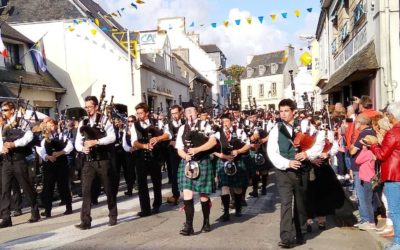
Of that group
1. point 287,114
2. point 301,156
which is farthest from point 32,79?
point 301,156

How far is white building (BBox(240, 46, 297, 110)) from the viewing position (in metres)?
66.2

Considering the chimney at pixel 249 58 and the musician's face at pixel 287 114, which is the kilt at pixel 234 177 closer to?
the musician's face at pixel 287 114

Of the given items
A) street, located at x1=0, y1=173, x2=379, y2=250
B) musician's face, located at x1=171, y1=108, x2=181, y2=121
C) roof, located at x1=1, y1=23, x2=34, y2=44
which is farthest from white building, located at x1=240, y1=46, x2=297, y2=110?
street, located at x1=0, y1=173, x2=379, y2=250

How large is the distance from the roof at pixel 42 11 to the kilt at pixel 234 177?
1957 cm

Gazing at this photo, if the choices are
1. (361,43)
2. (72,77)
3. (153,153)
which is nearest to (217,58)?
(72,77)

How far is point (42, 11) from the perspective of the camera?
27.0 metres

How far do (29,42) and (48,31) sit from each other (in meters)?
2.72

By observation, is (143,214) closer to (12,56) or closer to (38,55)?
(12,56)

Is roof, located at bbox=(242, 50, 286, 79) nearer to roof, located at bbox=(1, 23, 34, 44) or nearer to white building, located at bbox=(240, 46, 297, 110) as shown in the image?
white building, located at bbox=(240, 46, 297, 110)

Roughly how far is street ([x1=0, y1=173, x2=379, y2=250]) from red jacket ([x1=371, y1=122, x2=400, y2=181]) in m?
1.21

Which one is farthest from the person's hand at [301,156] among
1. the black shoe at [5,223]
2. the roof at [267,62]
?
the roof at [267,62]

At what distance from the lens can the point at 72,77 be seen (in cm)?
2644

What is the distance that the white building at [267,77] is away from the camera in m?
66.2

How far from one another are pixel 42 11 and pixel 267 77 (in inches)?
1785
